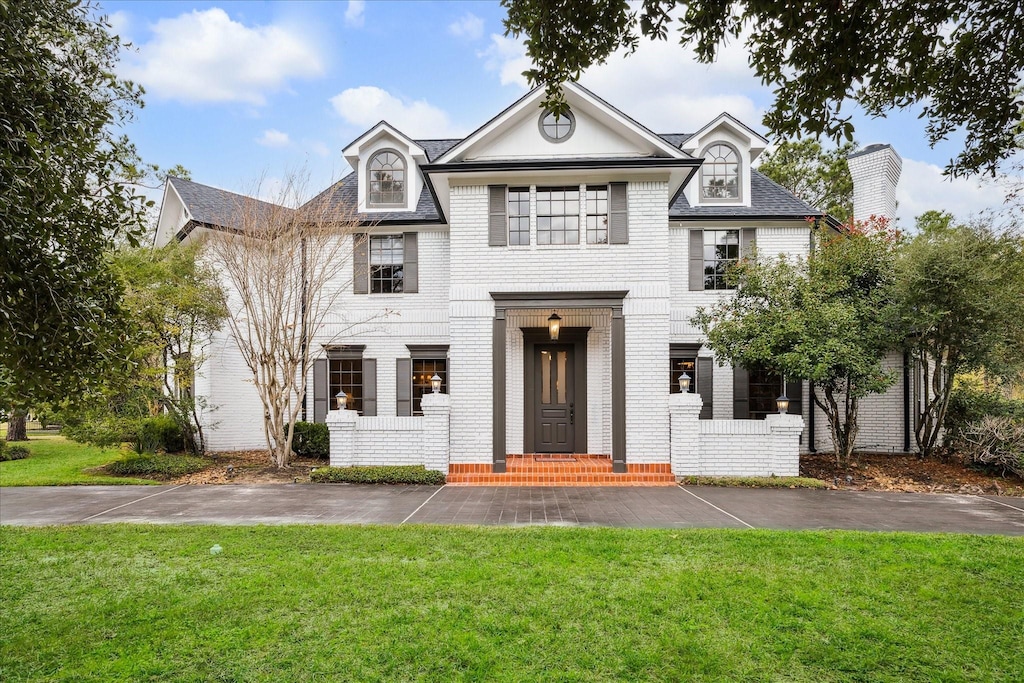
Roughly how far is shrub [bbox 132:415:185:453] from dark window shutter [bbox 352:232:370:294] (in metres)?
5.25

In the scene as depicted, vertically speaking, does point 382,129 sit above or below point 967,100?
above

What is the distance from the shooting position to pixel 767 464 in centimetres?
983

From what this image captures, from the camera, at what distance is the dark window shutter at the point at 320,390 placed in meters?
13.1

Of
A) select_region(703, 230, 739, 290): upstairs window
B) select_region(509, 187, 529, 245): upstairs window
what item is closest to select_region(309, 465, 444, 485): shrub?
select_region(509, 187, 529, 245): upstairs window

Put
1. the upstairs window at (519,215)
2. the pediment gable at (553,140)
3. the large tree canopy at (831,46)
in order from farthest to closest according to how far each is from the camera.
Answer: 1. the upstairs window at (519,215)
2. the pediment gable at (553,140)
3. the large tree canopy at (831,46)

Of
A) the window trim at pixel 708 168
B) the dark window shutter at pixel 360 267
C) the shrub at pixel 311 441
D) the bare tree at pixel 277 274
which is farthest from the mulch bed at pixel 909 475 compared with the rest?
the bare tree at pixel 277 274

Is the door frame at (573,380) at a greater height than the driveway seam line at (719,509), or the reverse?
the door frame at (573,380)

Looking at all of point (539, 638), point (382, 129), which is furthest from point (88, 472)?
point (539, 638)

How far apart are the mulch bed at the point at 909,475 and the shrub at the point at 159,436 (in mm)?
13924

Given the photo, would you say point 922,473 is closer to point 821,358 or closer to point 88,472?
point 821,358

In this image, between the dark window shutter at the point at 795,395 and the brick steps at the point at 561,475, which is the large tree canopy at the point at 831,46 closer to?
the brick steps at the point at 561,475

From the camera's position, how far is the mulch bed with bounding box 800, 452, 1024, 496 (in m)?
9.48

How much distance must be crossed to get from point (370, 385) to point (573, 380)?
16.6 feet

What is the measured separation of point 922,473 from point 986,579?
6.99 meters
